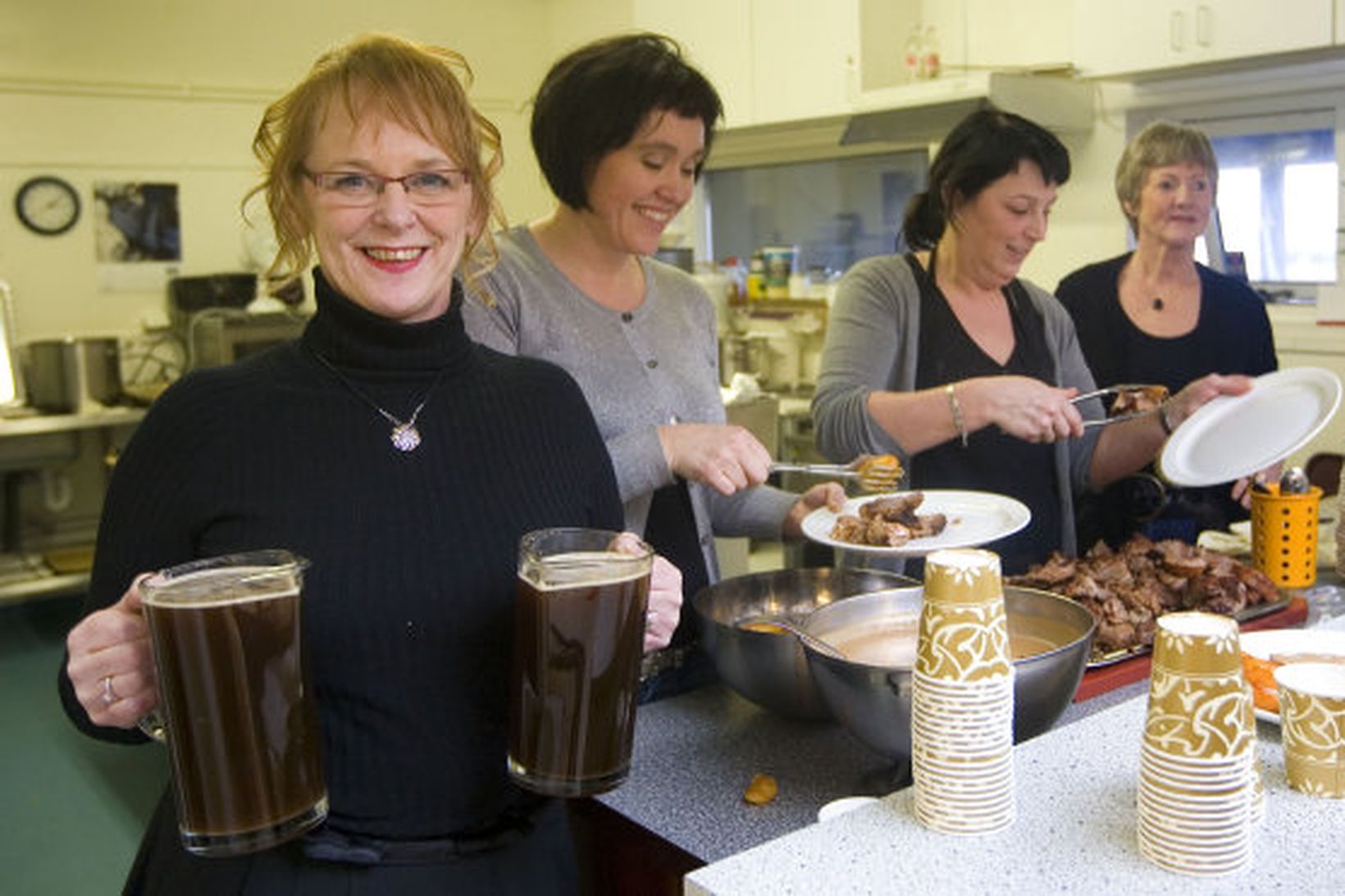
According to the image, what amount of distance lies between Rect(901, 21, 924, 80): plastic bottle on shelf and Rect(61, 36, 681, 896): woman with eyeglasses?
3290 mm

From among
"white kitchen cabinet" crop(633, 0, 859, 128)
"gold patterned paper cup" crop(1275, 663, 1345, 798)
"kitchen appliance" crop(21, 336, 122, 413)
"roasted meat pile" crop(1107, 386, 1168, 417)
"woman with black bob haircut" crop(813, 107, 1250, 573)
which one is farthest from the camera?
"kitchen appliance" crop(21, 336, 122, 413)

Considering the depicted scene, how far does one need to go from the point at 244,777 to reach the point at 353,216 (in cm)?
51

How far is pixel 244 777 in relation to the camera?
938 mm

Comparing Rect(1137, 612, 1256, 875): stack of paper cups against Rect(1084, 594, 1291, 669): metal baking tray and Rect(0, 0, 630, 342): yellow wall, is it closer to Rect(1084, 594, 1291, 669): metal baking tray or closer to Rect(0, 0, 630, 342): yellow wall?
Rect(1084, 594, 1291, 669): metal baking tray

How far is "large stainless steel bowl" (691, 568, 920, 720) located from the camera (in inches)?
54.8

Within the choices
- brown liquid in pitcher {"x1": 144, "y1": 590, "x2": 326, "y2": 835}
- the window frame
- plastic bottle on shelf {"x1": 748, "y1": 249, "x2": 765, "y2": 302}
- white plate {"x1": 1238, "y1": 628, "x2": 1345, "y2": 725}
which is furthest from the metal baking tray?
plastic bottle on shelf {"x1": 748, "y1": 249, "x2": 765, "y2": 302}

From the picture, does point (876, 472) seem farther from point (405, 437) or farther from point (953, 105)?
point (953, 105)

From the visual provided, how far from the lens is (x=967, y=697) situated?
854 millimetres

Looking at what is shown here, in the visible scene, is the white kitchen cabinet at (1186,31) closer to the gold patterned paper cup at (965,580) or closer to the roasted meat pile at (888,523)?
the roasted meat pile at (888,523)

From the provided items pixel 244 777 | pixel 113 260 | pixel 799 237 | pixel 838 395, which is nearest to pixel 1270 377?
pixel 838 395

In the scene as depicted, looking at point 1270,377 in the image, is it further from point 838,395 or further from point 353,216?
point 353,216

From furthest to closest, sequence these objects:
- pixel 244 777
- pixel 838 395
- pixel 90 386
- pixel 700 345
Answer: pixel 90 386, pixel 838 395, pixel 700 345, pixel 244 777

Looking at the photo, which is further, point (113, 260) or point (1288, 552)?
point (113, 260)

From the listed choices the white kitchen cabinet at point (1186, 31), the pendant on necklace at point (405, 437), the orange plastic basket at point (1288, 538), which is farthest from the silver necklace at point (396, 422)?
the white kitchen cabinet at point (1186, 31)
